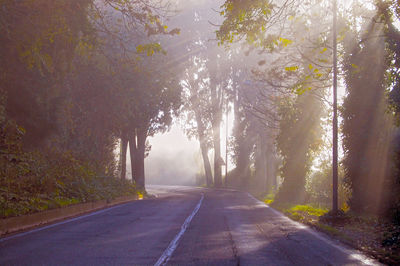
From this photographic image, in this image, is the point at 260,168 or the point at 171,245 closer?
the point at 171,245

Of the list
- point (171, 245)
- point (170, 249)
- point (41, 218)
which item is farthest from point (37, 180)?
point (170, 249)

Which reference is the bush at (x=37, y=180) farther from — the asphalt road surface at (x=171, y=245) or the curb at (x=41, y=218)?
the asphalt road surface at (x=171, y=245)

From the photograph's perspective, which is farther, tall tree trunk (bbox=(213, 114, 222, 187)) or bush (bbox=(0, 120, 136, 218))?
tall tree trunk (bbox=(213, 114, 222, 187))

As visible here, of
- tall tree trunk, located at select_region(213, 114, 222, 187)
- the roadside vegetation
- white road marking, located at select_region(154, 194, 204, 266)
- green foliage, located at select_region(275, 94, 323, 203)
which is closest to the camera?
white road marking, located at select_region(154, 194, 204, 266)

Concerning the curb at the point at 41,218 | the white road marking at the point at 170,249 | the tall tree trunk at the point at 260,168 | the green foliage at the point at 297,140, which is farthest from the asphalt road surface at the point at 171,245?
the tall tree trunk at the point at 260,168

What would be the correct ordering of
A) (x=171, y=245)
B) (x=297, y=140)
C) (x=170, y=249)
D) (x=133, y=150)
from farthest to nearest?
(x=133, y=150) → (x=297, y=140) → (x=171, y=245) → (x=170, y=249)

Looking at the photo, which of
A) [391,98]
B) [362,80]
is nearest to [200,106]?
[362,80]

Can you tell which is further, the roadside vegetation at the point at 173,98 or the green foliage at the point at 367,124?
the green foliage at the point at 367,124

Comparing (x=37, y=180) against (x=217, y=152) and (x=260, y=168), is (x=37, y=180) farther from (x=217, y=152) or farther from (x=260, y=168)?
(x=217, y=152)

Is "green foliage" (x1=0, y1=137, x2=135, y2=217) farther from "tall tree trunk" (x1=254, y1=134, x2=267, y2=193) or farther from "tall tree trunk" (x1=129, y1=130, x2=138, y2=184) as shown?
"tall tree trunk" (x1=254, y1=134, x2=267, y2=193)

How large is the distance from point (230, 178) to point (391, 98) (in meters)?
48.4

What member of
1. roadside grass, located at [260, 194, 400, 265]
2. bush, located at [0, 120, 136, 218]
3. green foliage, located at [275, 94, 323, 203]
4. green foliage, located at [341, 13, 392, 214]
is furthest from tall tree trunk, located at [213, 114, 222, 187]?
roadside grass, located at [260, 194, 400, 265]

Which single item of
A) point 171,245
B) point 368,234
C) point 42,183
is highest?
point 42,183

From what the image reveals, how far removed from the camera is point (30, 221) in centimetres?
1302
